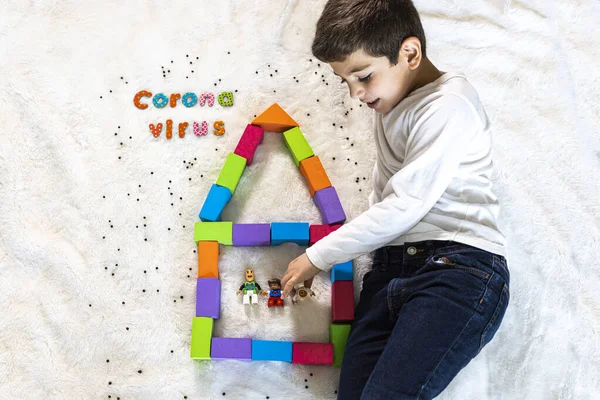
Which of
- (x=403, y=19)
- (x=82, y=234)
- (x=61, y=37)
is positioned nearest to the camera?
(x=403, y=19)

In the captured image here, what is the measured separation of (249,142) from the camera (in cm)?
129

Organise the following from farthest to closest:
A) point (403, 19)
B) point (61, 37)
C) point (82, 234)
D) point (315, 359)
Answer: point (61, 37) → point (82, 234) → point (315, 359) → point (403, 19)

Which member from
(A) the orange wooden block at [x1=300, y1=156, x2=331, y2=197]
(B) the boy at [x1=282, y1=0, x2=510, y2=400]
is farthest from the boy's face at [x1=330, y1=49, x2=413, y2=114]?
(A) the orange wooden block at [x1=300, y1=156, x2=331, y2=197]

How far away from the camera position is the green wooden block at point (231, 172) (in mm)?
1264

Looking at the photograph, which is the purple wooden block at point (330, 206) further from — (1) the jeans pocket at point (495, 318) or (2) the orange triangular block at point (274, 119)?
(1) the jeans pocket at point (495, 318)

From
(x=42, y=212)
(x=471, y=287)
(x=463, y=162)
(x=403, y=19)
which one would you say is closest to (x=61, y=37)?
(x=42, y=212)

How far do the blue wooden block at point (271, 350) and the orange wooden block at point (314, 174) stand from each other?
12.6 inches

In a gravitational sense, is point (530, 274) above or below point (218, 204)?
below

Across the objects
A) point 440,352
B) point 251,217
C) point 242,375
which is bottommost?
point 242,375

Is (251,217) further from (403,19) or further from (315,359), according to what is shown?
(403,19)

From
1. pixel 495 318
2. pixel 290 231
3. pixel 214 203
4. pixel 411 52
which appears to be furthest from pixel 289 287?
pixel 411 52

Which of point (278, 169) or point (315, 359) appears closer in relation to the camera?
point (315, 359)

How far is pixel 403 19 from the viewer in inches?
38.7

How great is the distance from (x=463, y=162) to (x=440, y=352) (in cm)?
33
